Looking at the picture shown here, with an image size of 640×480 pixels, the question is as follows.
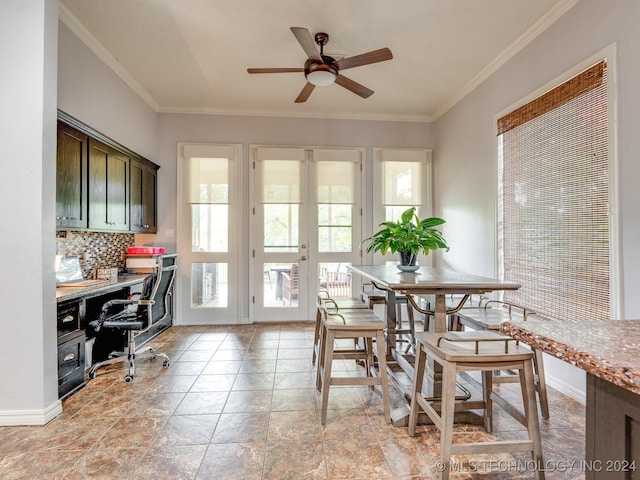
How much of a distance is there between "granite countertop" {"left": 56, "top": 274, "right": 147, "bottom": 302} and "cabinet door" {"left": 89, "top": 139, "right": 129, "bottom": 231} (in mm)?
538

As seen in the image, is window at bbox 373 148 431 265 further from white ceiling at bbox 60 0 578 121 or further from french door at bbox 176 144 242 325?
french door at bbox 176 144 242 325

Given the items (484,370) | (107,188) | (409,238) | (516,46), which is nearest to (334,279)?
(409,238)

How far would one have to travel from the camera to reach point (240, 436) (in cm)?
185

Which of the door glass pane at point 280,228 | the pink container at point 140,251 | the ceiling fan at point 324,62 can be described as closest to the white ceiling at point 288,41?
the ceiling fan at point 324,62

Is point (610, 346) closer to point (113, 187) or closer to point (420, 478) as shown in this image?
point (420, 478)

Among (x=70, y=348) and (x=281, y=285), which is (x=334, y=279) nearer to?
(x=281, y=285)

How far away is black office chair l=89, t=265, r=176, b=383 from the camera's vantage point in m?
2.62

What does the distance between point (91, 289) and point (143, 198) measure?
160 centimetres

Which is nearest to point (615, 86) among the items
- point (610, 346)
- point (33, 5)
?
point (610, 346)

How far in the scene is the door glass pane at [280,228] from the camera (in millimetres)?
4387

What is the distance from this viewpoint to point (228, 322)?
432cm

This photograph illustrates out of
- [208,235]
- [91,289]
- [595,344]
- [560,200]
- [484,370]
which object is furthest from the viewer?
[208,235]

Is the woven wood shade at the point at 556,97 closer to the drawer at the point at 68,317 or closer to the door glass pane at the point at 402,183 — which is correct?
the door glass pane at the point at 402,183

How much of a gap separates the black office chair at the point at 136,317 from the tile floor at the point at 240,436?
0.45 ft
